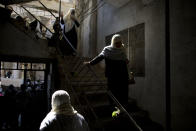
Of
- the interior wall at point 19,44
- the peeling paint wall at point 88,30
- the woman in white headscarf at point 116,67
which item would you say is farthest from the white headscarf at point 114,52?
the peeling paint wall at point 88,30

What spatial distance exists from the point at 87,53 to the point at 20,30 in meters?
3.70

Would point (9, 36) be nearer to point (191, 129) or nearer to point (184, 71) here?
point (184, 71)

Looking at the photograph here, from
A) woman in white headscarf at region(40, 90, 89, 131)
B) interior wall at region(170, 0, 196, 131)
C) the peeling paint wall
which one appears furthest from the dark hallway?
the peeling paint wall

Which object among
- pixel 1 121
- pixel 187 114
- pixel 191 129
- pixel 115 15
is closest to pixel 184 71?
pixel 187 114

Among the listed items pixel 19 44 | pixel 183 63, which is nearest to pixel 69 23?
pixel 19 44

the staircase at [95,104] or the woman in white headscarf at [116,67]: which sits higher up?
the woman in white headscarf at [116,67]

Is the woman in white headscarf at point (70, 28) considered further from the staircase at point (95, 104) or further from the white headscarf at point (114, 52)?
the white headscarf at point (114, 52)

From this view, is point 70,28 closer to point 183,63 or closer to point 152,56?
point 152,56

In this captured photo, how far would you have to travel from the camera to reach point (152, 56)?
4.49 m

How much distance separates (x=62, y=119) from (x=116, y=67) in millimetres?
1392

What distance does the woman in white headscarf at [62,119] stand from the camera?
1830mm

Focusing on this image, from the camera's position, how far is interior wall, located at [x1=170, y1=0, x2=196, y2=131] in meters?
3.51

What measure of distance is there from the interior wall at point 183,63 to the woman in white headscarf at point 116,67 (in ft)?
5.77

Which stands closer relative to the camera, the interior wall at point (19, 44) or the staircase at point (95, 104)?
the staircase at point (95, 104)
